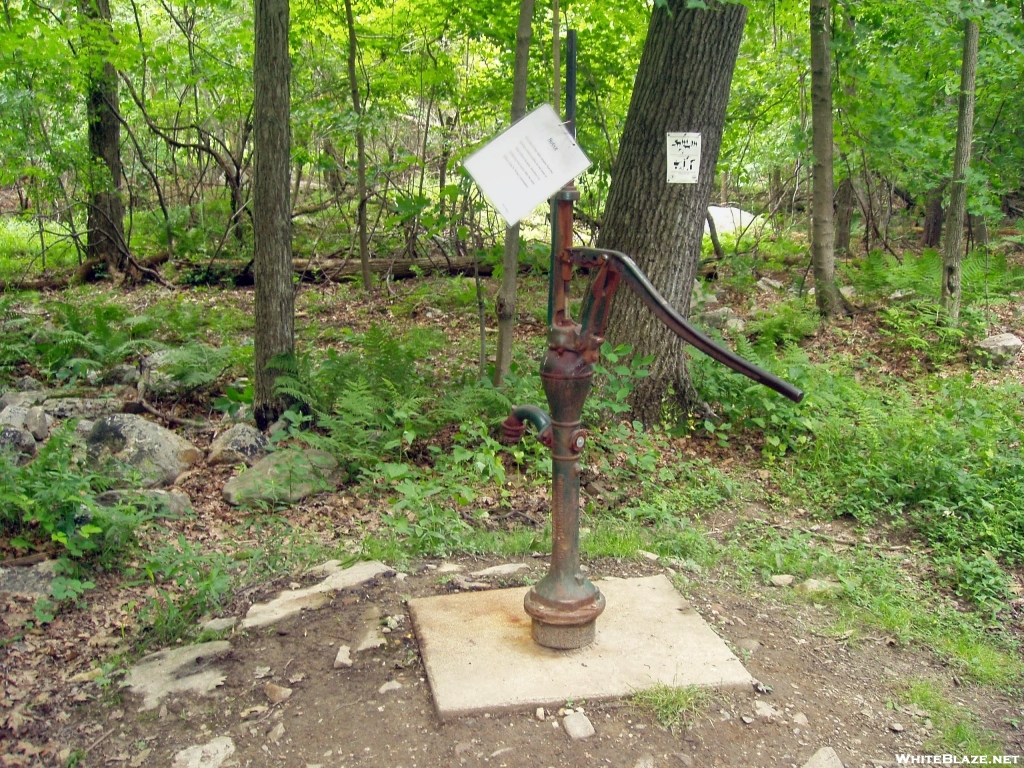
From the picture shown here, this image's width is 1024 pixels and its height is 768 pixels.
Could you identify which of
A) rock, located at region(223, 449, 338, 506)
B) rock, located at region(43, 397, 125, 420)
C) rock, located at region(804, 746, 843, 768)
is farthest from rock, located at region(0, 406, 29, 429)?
rock, located at region(804, 746, 843, 768)

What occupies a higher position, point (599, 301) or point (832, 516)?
point (599, 301)

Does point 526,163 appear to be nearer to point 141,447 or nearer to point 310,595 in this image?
point 310,595

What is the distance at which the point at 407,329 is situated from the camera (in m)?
8.29

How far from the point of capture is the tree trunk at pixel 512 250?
16.4 feet

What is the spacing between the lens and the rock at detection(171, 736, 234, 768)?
2312 mm

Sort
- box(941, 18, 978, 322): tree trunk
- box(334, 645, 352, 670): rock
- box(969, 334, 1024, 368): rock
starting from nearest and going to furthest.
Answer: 1. box(334, 645, 352, 670): rock
2. box(969, 334, 1024, 368): rock
3. box(941, 18, 978, 322): tree trunk

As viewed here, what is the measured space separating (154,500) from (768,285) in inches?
313

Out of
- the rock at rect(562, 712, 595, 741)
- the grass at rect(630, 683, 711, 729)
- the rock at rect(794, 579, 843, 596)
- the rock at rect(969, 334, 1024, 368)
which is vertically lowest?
the rock at rect(794, 579, 843, 596)

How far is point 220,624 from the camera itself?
10.0 ft

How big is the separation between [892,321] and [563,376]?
5895mm

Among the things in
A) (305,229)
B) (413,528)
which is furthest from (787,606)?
(305,229)

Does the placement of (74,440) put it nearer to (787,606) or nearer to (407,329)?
(407,329)

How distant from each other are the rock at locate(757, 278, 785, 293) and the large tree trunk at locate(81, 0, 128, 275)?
7.82 meters

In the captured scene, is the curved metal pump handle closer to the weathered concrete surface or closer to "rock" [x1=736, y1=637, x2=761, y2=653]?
"rock" [x1=736, y1=637, x2=761, y2=653]
